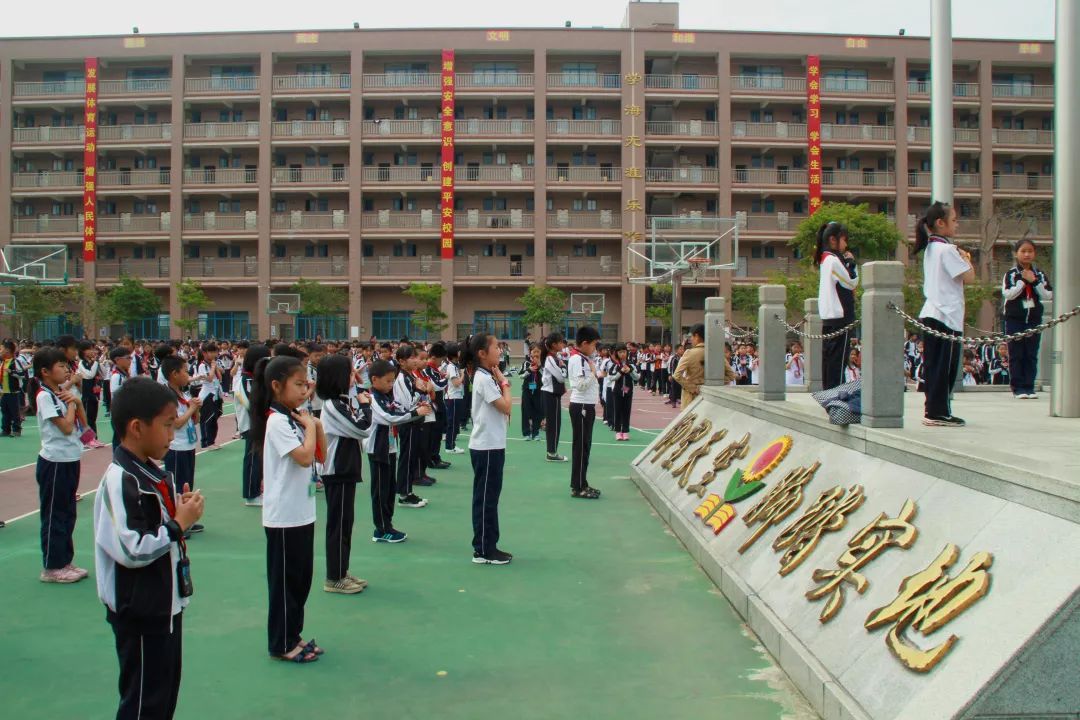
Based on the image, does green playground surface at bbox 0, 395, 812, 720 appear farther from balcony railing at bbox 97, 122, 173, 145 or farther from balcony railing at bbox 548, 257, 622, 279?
balcony railing at bbox 97, 122, 173, 145

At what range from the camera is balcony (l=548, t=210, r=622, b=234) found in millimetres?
39844

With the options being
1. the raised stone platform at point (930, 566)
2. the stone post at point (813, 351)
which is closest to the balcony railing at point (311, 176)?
the stone post at point (813, 351)

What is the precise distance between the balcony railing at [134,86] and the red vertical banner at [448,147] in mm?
13528

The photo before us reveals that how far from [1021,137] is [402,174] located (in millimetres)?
29905

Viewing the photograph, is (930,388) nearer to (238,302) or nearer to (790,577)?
(790,577)

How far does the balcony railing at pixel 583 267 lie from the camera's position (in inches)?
1598

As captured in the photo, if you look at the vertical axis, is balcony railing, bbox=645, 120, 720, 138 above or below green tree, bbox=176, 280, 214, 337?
above

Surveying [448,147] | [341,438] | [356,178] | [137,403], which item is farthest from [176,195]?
[137,403]

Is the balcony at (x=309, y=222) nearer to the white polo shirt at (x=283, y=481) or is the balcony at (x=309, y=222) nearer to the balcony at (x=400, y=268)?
the balcony at (x=400, y=268)

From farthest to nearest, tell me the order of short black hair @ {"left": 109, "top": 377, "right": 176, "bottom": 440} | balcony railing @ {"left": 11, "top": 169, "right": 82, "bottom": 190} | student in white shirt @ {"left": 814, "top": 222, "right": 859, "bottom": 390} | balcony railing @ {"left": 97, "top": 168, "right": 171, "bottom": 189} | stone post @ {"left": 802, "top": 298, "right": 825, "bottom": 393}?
balcony railing @ {"left": 11, "top": 169, "right": 82, "bottom": 190} → balcony railing @ {"left": 97, "top": 168, "right": 171, "bottom": 189} → stone post @ {"left": 802, "top": 298, "right": 825, "bottom": 393} → student in white shirt @ {"left": 814, "top": 222, "right": 859, "bottom": 390} → short black hair @ {"left": 109, "top": 377, "right": 176, "bottom": 440}

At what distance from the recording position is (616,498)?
8.97 meters

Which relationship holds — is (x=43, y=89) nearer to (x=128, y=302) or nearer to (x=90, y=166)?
(x=90, y=166)

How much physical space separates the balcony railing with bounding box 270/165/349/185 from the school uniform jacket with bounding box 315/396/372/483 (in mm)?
36257

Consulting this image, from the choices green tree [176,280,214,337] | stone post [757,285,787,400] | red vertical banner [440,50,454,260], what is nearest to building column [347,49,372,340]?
red vertical banner [440,50,454,260]
